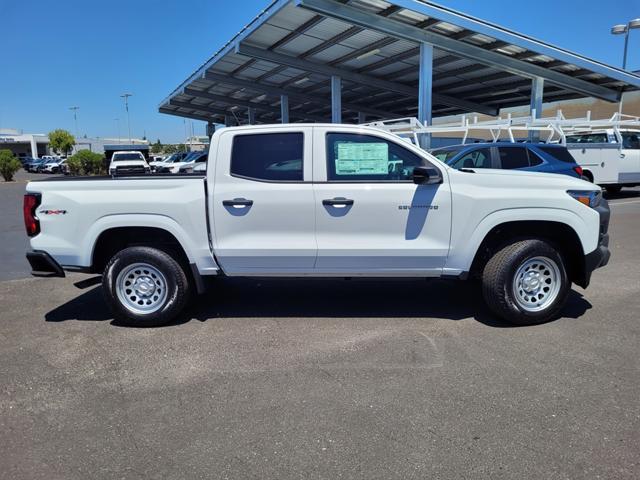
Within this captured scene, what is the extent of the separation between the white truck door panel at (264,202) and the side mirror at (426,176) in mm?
1022

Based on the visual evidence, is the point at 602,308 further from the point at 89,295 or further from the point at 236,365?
the point at 89,295

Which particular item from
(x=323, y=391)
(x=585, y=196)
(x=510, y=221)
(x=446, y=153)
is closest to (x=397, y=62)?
(x=446, y=153)

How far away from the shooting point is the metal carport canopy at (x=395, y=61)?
17.6 m

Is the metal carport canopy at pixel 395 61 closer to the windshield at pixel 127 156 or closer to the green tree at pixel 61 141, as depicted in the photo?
the windshield at pixel 127 156

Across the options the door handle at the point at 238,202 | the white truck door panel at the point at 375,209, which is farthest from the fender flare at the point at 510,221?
the door handle at the point at 238,202

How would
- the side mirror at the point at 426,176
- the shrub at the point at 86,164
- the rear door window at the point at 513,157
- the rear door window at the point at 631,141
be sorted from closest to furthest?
1. the side mirror at the point at 426,176
2. the rear door window at the point at 513,157
3. the rear door window at the point at 631,141
4. the shrub at the point at 86,164

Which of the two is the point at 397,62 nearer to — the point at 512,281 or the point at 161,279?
the point at 512,281

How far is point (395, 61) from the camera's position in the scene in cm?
2323

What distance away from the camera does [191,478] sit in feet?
8.97

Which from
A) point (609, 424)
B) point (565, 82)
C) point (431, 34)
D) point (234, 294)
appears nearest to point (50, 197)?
point (234, 294)

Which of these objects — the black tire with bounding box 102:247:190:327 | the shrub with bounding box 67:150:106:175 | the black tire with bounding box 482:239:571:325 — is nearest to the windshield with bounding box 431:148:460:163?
the black tire with bounding box 482:239:571:325

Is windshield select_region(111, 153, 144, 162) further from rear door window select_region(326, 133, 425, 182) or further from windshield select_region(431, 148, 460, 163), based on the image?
rear door window select_region(326, 133, 425, 182)

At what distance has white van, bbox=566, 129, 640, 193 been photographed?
51.7 feet

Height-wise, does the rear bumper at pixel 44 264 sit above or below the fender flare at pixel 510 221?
below
